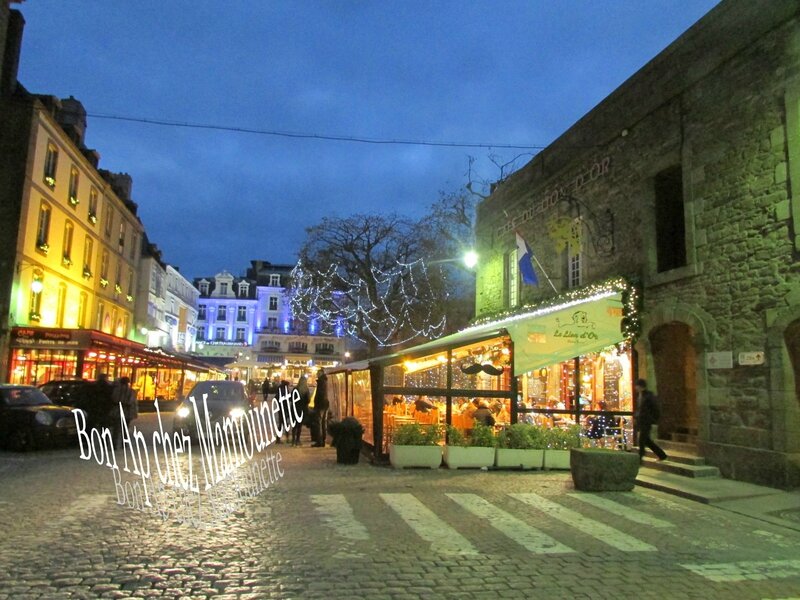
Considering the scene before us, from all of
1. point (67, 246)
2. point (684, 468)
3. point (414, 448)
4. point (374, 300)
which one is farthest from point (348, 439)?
point (374, 300)

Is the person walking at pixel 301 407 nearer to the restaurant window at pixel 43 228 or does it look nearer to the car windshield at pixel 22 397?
the car windshield at pixel 22 397

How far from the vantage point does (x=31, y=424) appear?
13.0m

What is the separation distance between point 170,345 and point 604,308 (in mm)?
44842

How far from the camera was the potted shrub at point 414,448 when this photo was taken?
1176 centimetres

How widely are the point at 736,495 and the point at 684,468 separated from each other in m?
1.65

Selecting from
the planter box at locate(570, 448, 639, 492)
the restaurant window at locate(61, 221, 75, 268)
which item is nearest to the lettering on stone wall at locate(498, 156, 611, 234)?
the planter box at locate(570, 448, 639, 492)

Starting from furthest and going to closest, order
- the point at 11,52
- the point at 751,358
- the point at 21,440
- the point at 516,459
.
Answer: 1. the point at 11,52
2. the point at 21,440
3. the point at 516,459
4. the point at 751,358

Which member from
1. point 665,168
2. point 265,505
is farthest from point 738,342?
point 265,505

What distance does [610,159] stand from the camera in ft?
48.0

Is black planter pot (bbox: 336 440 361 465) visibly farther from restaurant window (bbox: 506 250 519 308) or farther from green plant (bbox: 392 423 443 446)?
restaurant window (bbox: 506 250 519 308)

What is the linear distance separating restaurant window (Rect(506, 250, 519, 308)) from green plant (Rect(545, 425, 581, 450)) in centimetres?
774

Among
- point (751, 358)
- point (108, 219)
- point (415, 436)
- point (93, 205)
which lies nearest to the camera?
point (751, 358)

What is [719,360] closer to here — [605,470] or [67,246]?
[605,470]

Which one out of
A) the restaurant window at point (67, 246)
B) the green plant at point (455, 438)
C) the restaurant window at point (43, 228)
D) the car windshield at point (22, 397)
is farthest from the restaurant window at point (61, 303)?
the green plant at point (455, 438)
